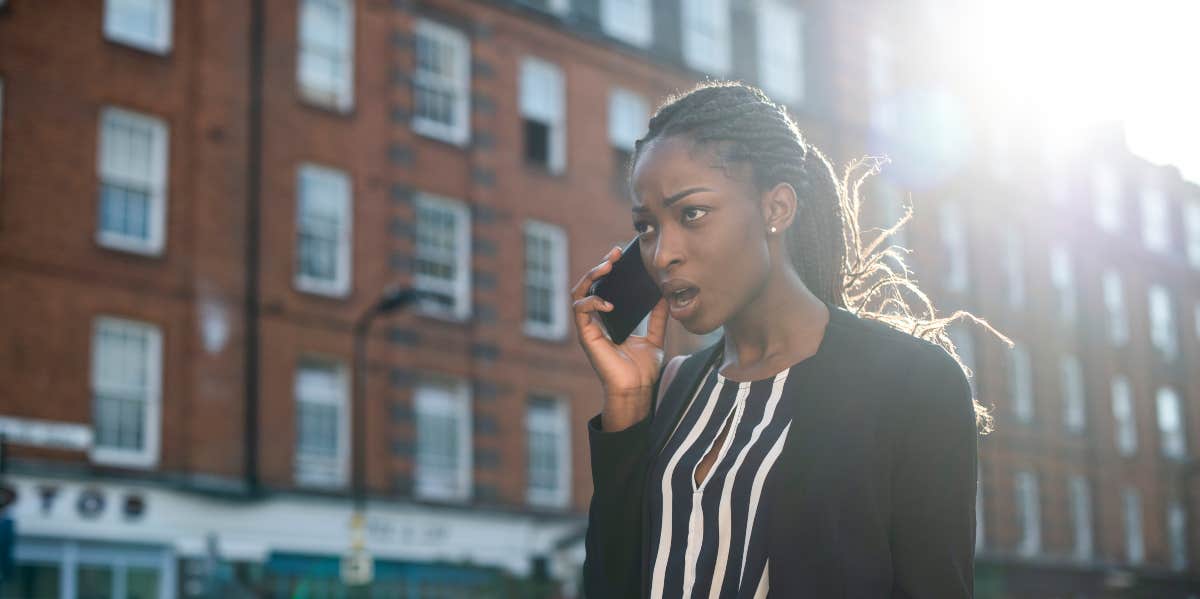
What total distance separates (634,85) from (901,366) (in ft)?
102

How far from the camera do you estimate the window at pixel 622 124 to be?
32500 millimetres

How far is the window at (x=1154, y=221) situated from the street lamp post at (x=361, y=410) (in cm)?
3517

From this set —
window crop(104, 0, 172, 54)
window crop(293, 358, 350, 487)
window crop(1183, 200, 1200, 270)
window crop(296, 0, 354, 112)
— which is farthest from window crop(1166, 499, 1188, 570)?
window crop(104, 0, 172, 54)

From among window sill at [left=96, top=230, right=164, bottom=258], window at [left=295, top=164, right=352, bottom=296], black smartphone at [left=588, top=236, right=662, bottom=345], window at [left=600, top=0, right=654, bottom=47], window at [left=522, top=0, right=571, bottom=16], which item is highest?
window at [left=600, top=0, right=654, bottom=47]

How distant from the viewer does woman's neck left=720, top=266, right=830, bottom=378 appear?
9.20ft


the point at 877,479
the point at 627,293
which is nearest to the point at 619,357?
the point at 627,293

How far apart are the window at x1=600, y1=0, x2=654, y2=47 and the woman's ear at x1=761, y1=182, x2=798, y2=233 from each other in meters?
30.5

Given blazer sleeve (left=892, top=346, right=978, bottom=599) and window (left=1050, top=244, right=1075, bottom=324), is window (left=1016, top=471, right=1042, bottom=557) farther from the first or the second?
blazer sleeve (left=892, top=346, right=978, bottom=599)

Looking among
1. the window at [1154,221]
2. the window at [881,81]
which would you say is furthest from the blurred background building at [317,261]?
the window at [1154,221]

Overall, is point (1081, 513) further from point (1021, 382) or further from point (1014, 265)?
point (1014, 265)

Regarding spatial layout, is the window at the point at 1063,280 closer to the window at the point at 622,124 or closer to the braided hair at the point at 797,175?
the window at the point at 622,124

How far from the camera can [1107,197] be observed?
172 ft

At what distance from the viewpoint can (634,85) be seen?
110 feet

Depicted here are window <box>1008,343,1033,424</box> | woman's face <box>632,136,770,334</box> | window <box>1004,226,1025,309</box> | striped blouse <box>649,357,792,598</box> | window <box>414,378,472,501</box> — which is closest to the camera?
striped blouse <box>649,357,792,598</box>
